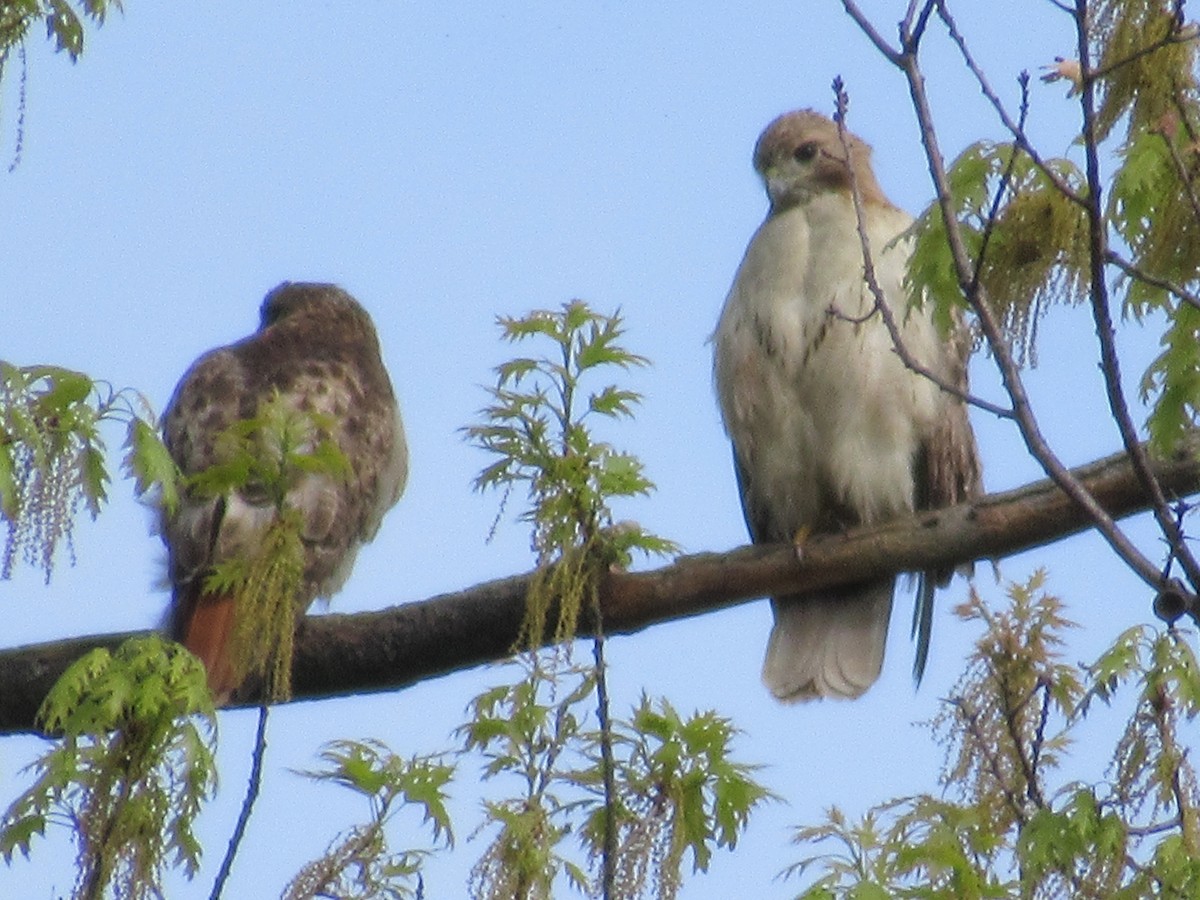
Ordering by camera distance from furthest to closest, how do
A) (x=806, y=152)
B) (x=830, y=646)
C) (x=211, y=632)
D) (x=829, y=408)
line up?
(x=806, y=152)
(x=830, y=646)
(x=829, y=408)
(x=211, y=632)

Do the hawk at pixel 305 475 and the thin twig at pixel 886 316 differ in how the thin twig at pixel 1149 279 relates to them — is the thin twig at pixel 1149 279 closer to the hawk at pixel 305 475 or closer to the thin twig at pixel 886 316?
the thin twig at pixel 886 316

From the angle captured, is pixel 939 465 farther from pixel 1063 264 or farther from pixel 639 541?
pixel 1063 264

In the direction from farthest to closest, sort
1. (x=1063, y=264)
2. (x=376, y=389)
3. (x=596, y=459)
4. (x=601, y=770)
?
(x=376, y=389) → (x=596, y=459) → (x=601, y=770) → (x=1063, y=264)

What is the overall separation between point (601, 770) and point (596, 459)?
25.7 inches

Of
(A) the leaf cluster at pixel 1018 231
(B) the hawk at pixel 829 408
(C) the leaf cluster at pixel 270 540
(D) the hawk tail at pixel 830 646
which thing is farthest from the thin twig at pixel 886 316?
(D) the hawk tail at pixel 830 646

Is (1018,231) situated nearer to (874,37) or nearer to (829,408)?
(874,37)

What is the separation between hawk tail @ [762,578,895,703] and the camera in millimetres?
6453

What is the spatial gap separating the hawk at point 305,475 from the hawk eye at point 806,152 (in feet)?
5.18

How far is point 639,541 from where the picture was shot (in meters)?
4.27

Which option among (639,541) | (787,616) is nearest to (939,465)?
(787,616)

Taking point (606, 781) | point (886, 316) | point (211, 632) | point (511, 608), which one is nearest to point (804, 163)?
point (511, 608)

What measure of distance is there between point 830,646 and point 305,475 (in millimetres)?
1881

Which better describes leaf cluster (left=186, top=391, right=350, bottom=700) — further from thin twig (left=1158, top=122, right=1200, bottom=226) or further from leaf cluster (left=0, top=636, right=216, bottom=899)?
thin twig (left=1158, top=122, right=1200, bottom=226)

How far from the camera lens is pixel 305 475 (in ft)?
18.1
